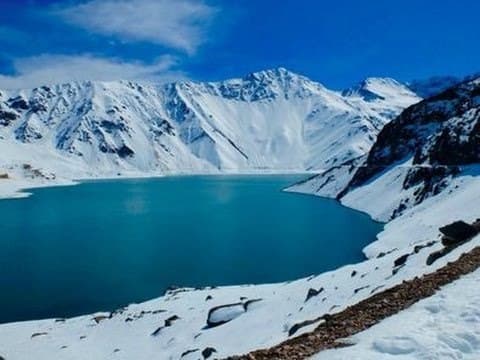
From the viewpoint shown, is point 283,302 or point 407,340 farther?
point 283,302

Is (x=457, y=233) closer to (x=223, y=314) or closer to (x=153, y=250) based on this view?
(x=223, y=314)

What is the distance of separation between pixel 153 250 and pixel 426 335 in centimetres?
7490

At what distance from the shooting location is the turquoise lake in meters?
62.0

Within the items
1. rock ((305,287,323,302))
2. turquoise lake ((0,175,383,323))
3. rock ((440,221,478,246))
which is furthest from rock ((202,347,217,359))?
turquoise lake ((0,175,383,323))

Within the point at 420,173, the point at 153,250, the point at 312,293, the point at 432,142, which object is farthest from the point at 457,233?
the point at 432,142

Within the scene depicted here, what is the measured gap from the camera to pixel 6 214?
153 meters

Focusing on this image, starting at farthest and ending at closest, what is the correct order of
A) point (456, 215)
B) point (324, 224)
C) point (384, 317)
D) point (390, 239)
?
1. point (324, 224)
2. point (390, 239)
3. point (456, 215)
4. point (384, 317)

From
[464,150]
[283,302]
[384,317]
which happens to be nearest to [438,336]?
[384,317]

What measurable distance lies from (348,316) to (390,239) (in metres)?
69.7

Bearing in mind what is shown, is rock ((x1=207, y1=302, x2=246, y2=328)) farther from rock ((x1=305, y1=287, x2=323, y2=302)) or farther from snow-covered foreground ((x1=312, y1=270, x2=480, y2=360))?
snow-covered foreground ((x1=312, y1=270, x2=480, y2=360))

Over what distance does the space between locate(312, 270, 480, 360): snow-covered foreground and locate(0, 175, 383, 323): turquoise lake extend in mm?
44949

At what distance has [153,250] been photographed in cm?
8625

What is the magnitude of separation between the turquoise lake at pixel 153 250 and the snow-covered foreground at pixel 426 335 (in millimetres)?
44949

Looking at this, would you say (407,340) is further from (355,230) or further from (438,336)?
(355,230)
